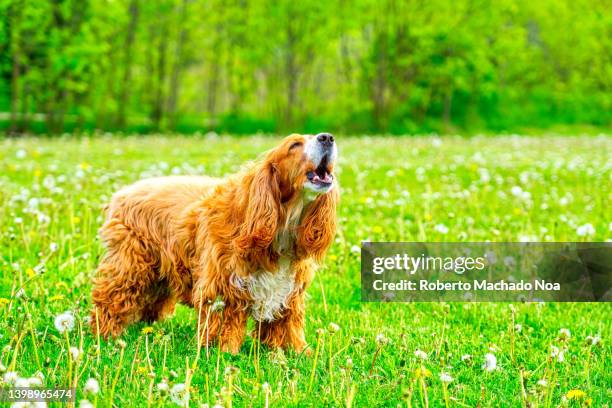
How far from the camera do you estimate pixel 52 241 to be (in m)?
6.18

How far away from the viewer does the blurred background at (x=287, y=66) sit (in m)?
27.5

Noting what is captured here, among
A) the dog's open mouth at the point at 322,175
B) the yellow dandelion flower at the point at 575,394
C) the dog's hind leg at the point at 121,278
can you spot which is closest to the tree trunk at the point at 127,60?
the dog's hind leg at the point at 121,278

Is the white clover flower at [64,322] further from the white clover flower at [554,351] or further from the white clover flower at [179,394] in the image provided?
the white clover flower at [554,351]

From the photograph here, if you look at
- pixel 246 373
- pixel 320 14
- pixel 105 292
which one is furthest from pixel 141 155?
pixel 320 14

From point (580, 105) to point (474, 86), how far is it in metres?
6.81

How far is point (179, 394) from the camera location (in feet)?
10.6

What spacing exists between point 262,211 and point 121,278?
110 cm

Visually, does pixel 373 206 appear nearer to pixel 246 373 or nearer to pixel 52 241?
pixel 52 241

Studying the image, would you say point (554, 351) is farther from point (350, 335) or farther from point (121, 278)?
point (121, 278)

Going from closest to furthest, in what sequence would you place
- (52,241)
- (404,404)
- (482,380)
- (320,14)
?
(404,404), (482,380), (52,241), (320,14)

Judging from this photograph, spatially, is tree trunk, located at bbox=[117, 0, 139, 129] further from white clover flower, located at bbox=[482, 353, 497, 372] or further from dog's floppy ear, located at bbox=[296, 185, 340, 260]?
white clover flower, located at bbox=[482, 353, 497, 372]

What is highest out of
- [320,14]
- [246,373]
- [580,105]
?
[320,14]

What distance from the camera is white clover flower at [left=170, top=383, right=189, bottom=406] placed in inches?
119

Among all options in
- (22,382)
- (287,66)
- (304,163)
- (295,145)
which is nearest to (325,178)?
(304,163)
